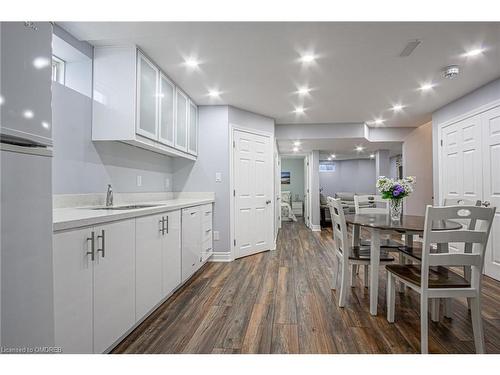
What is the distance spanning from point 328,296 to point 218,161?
2263 millimetres

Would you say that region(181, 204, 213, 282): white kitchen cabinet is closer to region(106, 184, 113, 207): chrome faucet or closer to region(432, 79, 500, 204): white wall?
region(106, 184, 113, 207): chrome faucet

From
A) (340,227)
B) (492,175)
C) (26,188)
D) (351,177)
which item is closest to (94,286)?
(26,188)

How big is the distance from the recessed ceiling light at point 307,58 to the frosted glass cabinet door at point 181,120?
1498 millimetres

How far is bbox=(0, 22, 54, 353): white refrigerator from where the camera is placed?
0.88m

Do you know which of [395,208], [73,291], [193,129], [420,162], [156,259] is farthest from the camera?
[420,162]

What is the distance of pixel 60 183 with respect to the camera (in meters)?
1.84

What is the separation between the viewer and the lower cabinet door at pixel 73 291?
113 cm

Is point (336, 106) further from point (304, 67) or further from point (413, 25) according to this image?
point (413, 25)

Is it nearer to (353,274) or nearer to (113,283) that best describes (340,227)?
(353,274)

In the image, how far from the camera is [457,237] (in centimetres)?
148

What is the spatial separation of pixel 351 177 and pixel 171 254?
938cm

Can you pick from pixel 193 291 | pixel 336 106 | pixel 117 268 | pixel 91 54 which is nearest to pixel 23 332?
pixel 117 268

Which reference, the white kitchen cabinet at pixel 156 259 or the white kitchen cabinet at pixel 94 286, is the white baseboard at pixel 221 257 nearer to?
the white kitchen cabinet at pixel 156 259

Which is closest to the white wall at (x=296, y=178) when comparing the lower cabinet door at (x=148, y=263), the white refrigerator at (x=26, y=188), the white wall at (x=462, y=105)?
the white wall at (x=462, y=105)
